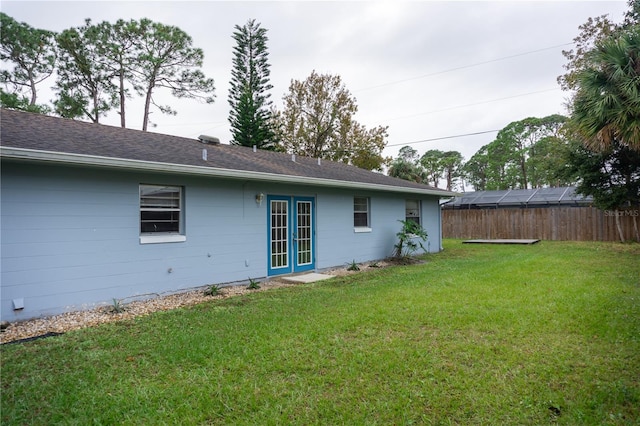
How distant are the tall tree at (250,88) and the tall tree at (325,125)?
3.56 metres

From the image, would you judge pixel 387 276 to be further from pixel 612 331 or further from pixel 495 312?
pixel 612 331

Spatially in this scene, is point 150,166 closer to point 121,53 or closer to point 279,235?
point 279,235

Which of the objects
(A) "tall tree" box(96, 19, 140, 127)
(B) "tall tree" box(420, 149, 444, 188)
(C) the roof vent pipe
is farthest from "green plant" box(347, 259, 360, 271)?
(B) "tall tree" box(420, 149, 444, 188)

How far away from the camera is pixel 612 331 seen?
420 centimetres

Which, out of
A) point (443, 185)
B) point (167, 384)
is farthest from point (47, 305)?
point (443, 185)

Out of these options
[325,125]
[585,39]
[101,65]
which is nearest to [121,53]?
[101,65]

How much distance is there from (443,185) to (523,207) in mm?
18665

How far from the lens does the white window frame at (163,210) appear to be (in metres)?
6.48

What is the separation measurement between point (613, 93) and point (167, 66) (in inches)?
912

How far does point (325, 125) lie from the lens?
87.7 feet

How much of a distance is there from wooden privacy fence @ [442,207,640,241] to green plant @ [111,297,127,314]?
62.3 feet

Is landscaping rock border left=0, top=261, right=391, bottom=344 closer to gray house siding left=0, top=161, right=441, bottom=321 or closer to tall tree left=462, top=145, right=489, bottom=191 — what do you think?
gray house siding left=0, top=161, right=441, bottom=321

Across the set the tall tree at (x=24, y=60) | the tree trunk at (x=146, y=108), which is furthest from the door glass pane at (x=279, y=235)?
the tree trunk at (x=146, y=108)

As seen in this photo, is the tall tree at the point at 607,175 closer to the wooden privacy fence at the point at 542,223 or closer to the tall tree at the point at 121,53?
the wooden privacy fence at the point at 542,223
